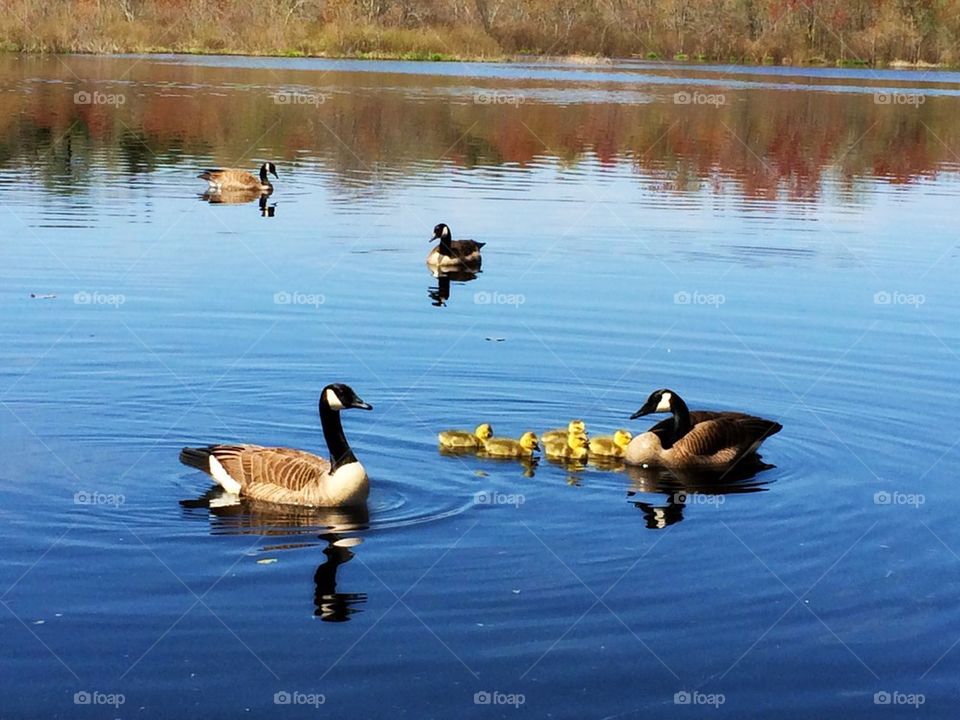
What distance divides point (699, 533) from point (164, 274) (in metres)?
11.2

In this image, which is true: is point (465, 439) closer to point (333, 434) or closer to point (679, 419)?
point (333, 434)

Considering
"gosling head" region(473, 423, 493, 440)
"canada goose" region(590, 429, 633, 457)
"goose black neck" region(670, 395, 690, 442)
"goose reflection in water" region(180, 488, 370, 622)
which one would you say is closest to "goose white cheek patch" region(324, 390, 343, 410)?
"goose reflection in water" region(180, 488, 370, 622)

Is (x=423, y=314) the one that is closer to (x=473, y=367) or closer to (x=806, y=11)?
(x=473, y=367)

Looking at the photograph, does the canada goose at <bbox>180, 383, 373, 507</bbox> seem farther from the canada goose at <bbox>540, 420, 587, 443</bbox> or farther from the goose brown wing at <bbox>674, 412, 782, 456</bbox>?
the goose brown wing at <bbox>674, 412, 782, 456</bbox>

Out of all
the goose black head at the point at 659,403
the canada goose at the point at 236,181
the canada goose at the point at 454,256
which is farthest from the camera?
the canada goose at the point at 236,181

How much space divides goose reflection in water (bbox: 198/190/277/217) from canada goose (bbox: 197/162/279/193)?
100 millimetres

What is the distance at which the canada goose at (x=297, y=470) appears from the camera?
1138 cm

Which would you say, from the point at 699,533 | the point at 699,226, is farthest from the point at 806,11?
the point at 699,533

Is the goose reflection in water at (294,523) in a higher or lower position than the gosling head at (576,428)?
lower

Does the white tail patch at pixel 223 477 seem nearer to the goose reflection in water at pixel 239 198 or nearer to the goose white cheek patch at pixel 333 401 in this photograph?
the goose white cheek patch at pixel 333 401

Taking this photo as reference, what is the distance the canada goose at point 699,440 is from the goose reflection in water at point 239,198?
638 inches

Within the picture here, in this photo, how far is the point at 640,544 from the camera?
10.7 metres

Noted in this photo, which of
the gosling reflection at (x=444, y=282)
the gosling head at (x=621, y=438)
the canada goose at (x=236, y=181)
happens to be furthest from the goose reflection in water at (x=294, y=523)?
the canada goose at (x=236, y=181)

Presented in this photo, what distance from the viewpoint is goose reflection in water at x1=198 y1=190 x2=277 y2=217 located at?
94.2ft
